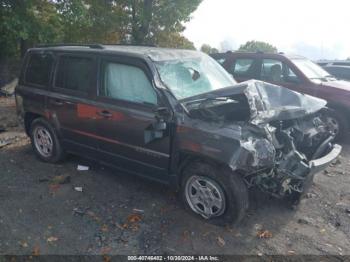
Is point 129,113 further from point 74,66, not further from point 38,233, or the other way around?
point 38,233

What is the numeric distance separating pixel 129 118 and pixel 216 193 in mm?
1380

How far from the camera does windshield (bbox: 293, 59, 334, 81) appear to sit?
742 centimetres

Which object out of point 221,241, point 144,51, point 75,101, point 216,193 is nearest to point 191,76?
point 144,51

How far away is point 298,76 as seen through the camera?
24.1ft

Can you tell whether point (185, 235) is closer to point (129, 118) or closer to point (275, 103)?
point (129, 118)

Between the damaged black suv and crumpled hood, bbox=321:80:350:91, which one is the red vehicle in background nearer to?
crumpled hood, bbox=321:80:350:91

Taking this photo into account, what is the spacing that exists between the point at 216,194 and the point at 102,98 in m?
1.94

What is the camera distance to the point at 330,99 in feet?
23.2

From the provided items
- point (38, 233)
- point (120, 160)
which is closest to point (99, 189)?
point (120, 160)

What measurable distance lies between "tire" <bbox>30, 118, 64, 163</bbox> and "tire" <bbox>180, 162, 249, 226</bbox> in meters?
2.38

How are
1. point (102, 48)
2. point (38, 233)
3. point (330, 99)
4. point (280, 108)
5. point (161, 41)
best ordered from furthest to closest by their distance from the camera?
point (161, 41), point (330, 99), point (102, 48), point (280, 108), point (38, 233)

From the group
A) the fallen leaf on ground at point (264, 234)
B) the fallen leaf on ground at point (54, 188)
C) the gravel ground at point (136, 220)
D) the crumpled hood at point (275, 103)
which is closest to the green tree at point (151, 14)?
the gravel ground at point (136, 220)

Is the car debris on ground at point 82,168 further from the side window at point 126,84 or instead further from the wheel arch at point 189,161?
the wheel arch at point 189,161

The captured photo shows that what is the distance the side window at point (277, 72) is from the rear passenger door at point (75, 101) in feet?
14.6
